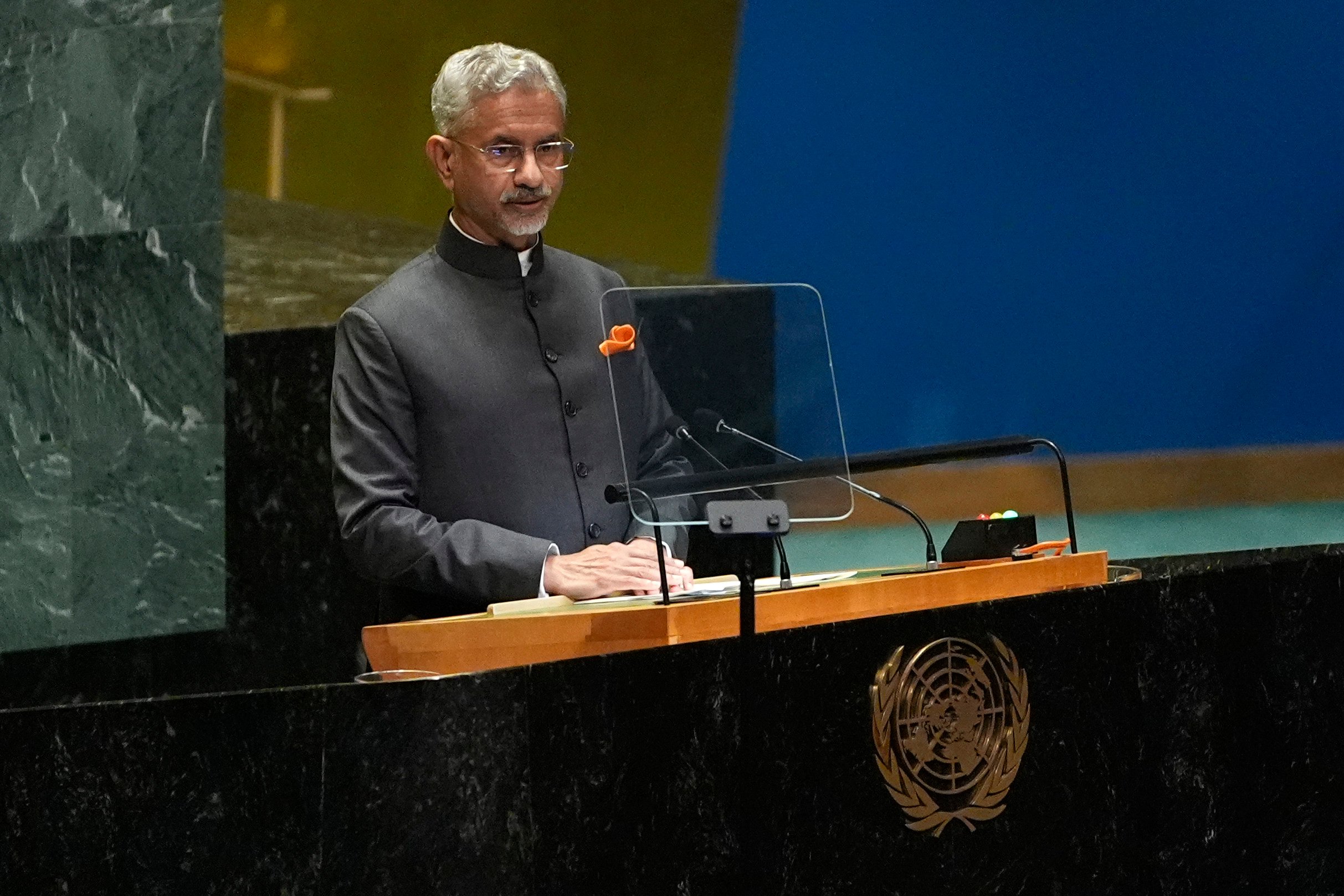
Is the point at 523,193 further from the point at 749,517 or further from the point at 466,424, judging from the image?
the point at 749,517

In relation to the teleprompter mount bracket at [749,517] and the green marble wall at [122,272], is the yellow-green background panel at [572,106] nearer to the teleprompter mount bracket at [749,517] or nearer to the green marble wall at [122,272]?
the green marble wall at [122,272]

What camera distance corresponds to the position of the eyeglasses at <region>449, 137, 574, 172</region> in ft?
9.26

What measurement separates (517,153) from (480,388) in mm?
381

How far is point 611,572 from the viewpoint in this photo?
2447 millimetres

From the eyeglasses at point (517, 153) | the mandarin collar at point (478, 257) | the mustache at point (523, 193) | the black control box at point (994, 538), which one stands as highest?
the eyeglasses at point (517, 153)

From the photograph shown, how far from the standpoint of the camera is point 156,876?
6.59 feet

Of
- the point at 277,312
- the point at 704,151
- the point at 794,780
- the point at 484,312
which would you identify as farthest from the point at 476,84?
the point at 704,151

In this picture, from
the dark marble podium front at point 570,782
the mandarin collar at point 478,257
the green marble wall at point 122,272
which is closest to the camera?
the dark marble podium front at point 570,782

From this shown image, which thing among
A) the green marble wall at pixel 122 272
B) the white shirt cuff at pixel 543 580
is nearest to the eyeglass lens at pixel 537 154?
the white shirt cuff at pixel 543 580

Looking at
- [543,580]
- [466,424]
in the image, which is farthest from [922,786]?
[466,424]

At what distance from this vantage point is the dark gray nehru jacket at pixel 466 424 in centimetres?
271

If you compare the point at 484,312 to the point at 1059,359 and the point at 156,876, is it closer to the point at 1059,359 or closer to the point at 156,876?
the point at 156,876

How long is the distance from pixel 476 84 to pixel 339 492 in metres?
0.66

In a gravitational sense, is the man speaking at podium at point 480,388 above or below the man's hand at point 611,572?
above
